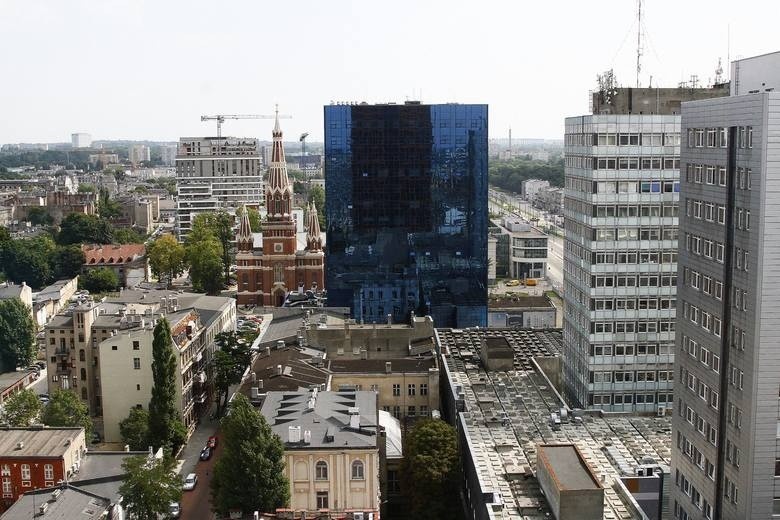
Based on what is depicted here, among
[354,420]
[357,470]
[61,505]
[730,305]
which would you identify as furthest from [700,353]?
[61,505]

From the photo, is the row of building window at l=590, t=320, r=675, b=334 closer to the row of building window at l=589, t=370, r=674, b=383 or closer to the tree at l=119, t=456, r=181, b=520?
the row of building window at l=589, t=370, r=674, b=383

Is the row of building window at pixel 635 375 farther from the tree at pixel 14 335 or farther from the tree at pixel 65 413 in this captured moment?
the tree at pixel 14 335

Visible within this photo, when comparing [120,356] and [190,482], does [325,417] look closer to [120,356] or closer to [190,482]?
[190,482]

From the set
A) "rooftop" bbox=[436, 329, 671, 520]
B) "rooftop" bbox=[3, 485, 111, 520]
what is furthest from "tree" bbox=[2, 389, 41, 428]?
"rooftop" bbox=[436, 329, 671, 520]

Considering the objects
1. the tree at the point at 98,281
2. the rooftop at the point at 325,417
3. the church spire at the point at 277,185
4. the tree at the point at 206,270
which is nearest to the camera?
the rooftop at the point at 325,417

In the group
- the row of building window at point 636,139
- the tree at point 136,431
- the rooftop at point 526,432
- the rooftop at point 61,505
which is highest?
the row of building window at point 636,139

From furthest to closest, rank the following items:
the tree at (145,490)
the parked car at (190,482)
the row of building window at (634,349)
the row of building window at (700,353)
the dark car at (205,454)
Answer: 1. the dark car at (205,454)
2. the parked car at (190,482)
3. the row of building window at (634,349)
4. the tree at (145,490)
5. the row of building window at (700,353)

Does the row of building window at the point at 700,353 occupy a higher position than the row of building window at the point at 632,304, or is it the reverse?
the row of building window at the point at 700,353

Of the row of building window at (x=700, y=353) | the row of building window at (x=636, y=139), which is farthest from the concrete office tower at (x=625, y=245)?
the row of building window at (x=700, y=353)

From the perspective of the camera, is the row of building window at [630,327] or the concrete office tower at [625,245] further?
the row of building window at [630,327]
